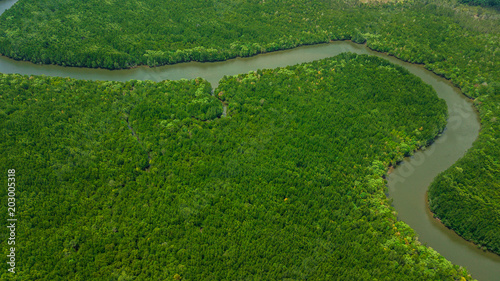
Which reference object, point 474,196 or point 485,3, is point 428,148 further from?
point 485,3

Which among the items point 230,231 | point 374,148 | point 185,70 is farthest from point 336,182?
point 185,70

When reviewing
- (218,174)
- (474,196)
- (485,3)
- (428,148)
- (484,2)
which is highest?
(484,2)

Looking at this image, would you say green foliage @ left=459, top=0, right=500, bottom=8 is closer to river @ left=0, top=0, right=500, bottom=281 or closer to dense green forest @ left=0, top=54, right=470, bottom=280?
river @ left=0, top=0, right=500, bottom=281

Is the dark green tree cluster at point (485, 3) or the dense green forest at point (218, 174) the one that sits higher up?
the dark green tree cluster at point (485, 3)

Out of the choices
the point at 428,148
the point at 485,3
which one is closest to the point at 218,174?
the point at 428,148

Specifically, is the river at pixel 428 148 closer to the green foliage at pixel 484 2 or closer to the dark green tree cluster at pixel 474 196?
the dark green tree cluster at pixel 474 196

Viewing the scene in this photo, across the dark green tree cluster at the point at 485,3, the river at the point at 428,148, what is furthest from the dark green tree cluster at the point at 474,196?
the dark green tree cluster at the point at 485,3
